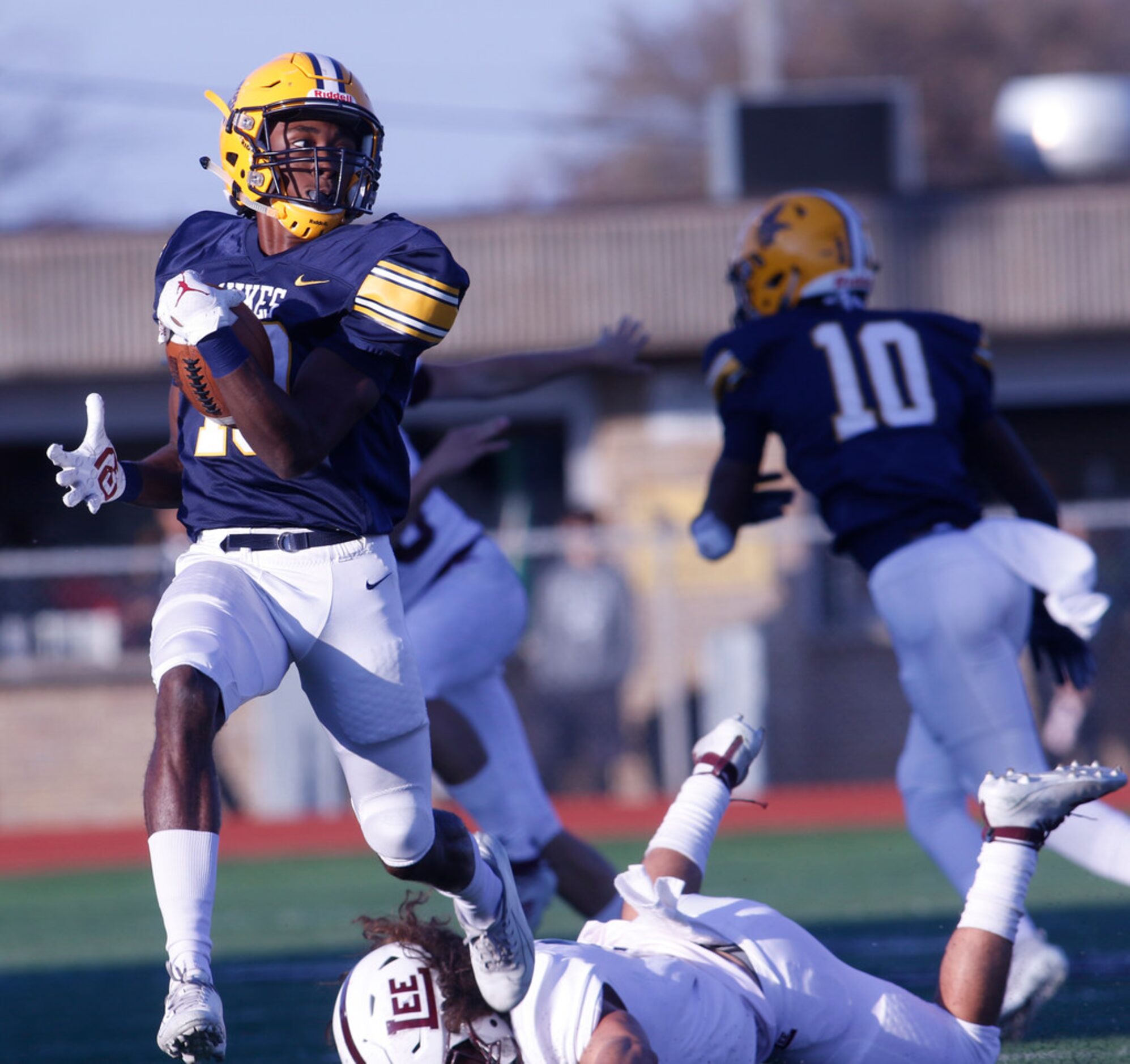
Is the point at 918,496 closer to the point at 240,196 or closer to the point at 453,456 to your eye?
the point at 453,456

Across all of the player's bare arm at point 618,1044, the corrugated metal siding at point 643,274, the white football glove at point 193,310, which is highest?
the corrugated metal siding at point 643,274

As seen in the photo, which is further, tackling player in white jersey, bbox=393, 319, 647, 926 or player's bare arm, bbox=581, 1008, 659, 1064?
tackling player in white jersey, bbox=393, 319, 647, 926

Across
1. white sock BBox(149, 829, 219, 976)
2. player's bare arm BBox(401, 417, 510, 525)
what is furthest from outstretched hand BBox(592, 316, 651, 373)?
white sock BBox(149, 829, 219, 976)

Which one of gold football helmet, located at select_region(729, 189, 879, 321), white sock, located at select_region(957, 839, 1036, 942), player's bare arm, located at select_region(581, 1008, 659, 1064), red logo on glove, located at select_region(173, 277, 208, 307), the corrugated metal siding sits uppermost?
the corrugated metal siding

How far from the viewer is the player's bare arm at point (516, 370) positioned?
504 cm

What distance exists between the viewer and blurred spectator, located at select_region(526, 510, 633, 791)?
11.1m

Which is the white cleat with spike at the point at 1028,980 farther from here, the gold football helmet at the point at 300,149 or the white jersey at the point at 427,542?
the gold football helmet at the point at 300,149

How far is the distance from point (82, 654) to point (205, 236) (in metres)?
8.46

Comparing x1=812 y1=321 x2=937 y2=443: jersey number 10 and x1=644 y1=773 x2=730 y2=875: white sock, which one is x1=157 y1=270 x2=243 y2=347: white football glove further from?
x1=812 y1=321 x2=937 y2=443: jersey number 10

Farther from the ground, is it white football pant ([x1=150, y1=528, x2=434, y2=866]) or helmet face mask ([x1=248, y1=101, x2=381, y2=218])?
helmet face mask ([x1=248, y1=101, x2=381, y2=218])

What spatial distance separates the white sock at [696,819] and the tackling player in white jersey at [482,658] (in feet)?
3.47

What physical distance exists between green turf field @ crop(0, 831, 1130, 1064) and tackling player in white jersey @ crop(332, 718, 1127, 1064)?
42cm

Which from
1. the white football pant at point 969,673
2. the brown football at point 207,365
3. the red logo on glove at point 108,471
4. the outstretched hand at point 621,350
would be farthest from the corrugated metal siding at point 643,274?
the brown football at point 207,365

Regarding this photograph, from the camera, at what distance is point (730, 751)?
4.13 m
